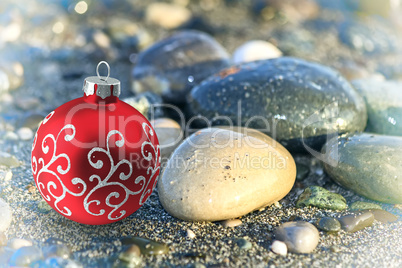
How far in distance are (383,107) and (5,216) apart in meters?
3.22

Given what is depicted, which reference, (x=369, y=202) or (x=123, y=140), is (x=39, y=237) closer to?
(x=123, y=140)

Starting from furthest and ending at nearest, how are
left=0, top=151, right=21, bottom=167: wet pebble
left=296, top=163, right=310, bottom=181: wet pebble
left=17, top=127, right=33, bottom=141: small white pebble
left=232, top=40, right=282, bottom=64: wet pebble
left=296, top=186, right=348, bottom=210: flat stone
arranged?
left=232, top=40, right=282, bottom=64: wet pebble < left=17, top=127, right=33, bottom=141: small white pebble < left=296, top=163, right=310, bottom=181: wet pebble < left=0, top=151, right=21, bottom=167: wet pebble < left=296, top=186, right=348, bottom=210: flat stone

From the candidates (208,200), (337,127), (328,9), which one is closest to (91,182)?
(208,200)

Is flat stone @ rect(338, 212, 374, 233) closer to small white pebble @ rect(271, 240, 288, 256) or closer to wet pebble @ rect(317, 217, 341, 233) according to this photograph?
wet pebble @ rect(317, 217, 341, 233)

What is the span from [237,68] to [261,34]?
2740 mm

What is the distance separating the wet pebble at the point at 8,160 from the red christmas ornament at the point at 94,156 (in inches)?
35.8

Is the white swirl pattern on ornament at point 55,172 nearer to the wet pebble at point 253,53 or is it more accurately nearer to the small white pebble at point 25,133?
the small white pebble at point 25,133

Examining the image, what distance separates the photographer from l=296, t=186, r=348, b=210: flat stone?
9.53 ft

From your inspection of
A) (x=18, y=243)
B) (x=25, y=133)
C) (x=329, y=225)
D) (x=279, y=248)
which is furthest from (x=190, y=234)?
(x=25, y=133)

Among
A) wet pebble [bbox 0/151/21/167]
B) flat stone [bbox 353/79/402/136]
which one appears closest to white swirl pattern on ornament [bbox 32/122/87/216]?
wet pebble [bbox 0/151/21/167]

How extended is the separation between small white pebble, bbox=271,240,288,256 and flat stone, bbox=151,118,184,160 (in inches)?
50.5

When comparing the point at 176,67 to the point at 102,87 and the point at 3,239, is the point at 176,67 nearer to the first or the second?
the point at 102,87

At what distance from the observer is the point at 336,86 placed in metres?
3.58

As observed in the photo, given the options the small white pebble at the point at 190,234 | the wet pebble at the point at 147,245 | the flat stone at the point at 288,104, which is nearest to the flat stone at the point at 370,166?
the flat stone at the point at 288,104
